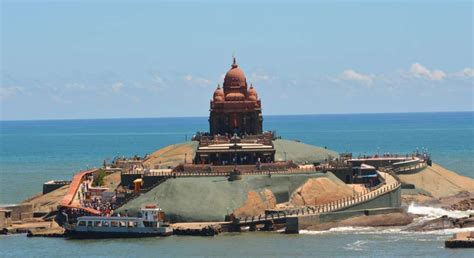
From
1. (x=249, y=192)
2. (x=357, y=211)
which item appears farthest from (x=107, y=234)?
(x=357, y=211)

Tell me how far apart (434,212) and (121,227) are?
107 feet

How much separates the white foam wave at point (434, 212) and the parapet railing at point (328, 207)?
345 cm

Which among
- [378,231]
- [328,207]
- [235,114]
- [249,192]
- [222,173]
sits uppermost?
[235,114]

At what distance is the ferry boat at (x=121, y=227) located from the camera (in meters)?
126

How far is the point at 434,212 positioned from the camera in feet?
470

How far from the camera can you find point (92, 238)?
413 feet

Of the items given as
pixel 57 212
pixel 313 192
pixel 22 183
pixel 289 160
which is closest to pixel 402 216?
pixel 313 192

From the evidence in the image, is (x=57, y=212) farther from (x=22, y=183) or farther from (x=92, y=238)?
(x=22, y=183)

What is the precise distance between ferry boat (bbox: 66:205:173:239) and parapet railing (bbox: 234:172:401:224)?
6962 mm

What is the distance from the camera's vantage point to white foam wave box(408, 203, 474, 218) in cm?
14029

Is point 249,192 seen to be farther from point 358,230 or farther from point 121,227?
point 121,227

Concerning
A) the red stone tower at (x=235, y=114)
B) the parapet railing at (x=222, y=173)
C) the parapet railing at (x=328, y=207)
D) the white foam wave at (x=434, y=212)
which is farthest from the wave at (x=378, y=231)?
the red stone tower at (x=235, y=114)

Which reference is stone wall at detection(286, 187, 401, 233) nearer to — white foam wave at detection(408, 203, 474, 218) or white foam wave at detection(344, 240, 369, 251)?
white foam wave at detection(408, 203, 474, 218)

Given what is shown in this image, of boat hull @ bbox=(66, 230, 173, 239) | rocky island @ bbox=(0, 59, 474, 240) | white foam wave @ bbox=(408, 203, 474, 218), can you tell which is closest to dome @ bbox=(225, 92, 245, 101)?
rocky island @ bbox=(0, 59, 474, 240)
